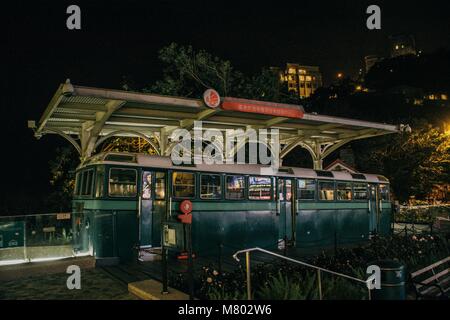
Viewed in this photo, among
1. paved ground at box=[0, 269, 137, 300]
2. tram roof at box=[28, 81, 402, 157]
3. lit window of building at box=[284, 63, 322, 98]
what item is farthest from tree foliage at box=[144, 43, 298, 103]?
lit window of building at box=[284, 63, 322, 98]

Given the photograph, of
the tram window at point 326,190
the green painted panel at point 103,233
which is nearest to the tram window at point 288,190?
the tram window at point 326,190

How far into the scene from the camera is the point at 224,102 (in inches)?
471

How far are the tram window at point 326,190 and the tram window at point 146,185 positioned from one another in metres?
6.85

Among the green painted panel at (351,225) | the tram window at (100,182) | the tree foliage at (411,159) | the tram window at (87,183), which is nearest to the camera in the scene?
the tram window at (100,182)

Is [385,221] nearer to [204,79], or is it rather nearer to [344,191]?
[344,191]

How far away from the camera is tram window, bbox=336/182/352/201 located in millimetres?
15750

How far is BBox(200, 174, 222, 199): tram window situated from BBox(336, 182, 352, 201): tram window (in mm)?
5673

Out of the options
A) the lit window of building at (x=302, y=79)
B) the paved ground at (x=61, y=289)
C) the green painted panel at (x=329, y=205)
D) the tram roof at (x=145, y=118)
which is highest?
the lit window of building at (x=302, y=79)

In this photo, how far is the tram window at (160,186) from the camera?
11.4 metres

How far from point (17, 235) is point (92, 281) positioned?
8.43 ft

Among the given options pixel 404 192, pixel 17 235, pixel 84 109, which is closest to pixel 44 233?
pixel 17 235

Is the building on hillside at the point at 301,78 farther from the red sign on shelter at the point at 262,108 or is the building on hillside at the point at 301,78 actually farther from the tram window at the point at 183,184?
the tram window at the point at 183,184

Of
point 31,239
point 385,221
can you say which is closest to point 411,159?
point 385,221
